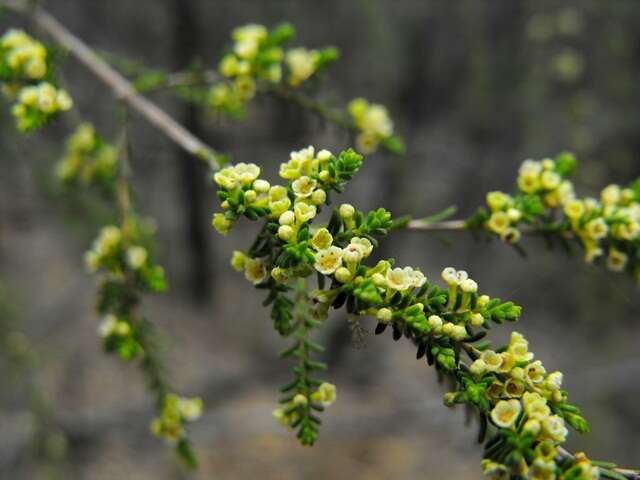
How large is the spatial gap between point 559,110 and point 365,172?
3.36 meters

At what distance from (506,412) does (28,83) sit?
2.07 m

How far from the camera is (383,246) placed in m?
7.19

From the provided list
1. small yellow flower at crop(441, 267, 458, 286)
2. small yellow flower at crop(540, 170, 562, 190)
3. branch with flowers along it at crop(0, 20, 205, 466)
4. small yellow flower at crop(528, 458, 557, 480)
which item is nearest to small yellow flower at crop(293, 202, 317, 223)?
small yellow flower at crop(441, 267, 458, 286)

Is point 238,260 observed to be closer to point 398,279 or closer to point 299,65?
point 398,279

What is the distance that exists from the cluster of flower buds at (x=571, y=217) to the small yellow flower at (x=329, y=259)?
2.62 ft

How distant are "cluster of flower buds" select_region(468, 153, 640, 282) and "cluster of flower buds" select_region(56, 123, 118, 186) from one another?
1789mm

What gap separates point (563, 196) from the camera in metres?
2.02

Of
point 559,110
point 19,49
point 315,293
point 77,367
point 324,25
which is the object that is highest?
point 324,25

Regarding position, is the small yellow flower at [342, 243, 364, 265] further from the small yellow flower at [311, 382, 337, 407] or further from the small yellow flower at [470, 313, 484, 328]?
the small yellow flower at [311, 382, 337, 407]

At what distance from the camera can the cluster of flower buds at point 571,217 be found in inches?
76.9

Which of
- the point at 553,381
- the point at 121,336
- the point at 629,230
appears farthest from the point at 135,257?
Result: the point at 629,230

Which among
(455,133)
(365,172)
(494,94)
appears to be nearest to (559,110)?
(494,94)

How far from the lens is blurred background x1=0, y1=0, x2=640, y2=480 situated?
6.21 m

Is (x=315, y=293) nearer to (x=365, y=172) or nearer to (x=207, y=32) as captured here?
(x=207, y=32)
